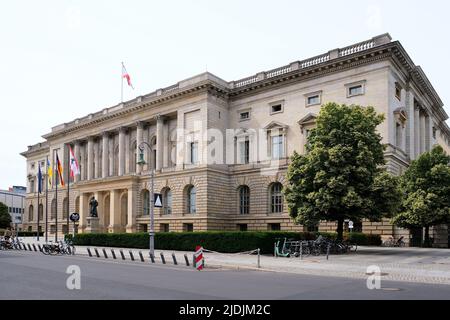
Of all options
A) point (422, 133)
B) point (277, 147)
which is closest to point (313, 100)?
point (277, 147)

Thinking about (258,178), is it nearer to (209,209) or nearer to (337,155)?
(209,209)

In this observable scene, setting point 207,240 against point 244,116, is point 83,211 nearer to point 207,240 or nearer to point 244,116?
point 244,116

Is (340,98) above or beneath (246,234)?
above

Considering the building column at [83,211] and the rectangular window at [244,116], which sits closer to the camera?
the rectangular window at [244,116]

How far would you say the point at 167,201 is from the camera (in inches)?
2254

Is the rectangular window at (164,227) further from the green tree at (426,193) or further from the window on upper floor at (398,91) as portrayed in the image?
the window on upper floor at (398,91)

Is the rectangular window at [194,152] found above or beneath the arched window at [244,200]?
above

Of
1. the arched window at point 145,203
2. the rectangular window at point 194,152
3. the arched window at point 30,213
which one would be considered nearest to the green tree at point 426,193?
the rectangular window at point 194,152

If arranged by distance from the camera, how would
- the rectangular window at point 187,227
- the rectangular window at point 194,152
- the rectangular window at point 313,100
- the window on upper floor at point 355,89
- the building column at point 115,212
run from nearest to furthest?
the window on upper floor at point 355,89, the rectangular window at point 313,100, the rectangular window at point 187,227, the rectangular window at point 194,152, the building column at point 115,212

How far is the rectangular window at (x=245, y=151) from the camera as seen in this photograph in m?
53.5

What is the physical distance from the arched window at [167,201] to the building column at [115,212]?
7.70 m
